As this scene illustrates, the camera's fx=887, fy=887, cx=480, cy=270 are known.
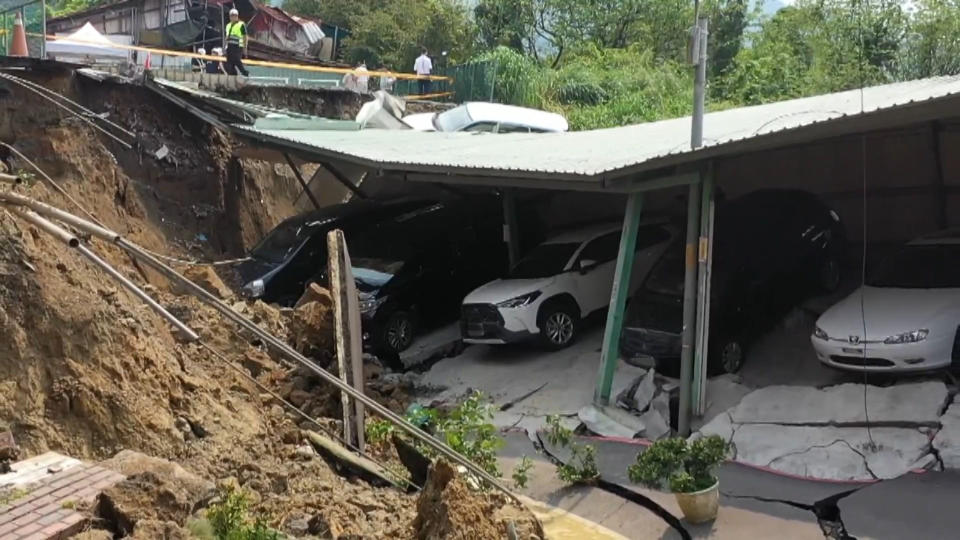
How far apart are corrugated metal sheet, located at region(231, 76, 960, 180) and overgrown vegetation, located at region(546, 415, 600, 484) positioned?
3.32 meters

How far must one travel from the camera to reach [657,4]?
124ft

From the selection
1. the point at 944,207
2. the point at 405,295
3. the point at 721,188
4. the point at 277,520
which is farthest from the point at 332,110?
the point at 277,520

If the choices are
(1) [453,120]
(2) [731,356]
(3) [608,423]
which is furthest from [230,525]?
(1) [453,120]

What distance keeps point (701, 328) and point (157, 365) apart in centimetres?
621

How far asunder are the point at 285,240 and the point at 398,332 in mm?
3397

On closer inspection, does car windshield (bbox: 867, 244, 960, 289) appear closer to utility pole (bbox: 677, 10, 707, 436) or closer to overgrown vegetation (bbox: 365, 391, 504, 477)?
utility pole (bbox: 677, 10, 707, 436)

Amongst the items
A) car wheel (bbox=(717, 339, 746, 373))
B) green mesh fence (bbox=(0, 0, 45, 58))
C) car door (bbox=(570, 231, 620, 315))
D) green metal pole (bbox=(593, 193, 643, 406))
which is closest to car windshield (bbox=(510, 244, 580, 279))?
car door (bbox=(570, 231, 620, 315))

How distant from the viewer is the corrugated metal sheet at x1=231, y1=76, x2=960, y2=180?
10992 millimetres

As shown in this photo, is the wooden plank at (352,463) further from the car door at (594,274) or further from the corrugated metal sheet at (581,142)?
the car door at (594,274)

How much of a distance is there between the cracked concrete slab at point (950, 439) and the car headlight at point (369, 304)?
8.31 meters

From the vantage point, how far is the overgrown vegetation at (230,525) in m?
5.44

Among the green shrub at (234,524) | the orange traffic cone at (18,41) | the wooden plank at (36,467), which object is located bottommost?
the green shrub at (234,524)

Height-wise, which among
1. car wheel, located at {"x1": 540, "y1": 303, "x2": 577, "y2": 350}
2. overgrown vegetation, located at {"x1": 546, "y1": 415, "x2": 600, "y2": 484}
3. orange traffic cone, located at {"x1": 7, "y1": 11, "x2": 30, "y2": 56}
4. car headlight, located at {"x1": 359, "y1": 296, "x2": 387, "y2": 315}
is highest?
orange traffic cone, located at {"x1": 7, "y1": 11, "x2": 30, "y2": 56}

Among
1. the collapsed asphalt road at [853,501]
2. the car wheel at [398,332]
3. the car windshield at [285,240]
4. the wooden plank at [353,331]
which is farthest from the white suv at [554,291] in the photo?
the collapsed asphalt road at [853,501]
